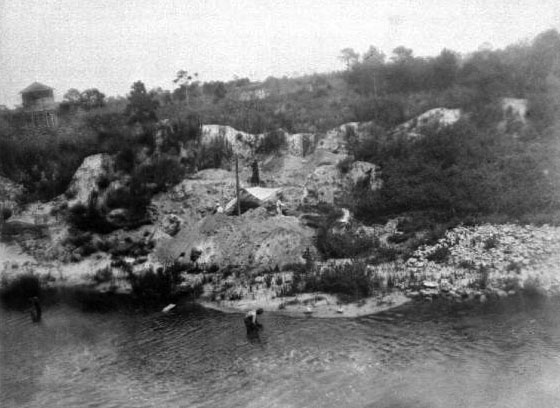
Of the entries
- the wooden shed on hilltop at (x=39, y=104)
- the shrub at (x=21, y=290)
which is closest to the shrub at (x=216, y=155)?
the shrub at (x=21, y=290)

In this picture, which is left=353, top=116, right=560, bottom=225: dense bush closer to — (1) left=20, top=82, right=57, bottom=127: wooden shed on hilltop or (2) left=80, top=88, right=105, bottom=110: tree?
(2) left=80, top=88, right=105, bottom=110: tree

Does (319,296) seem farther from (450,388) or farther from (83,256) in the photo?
(83,256)

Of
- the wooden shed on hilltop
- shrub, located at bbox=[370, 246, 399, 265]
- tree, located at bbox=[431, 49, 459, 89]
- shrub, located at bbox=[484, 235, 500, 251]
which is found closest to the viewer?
shrub, located at bbox=[484, 235, 500, 251]

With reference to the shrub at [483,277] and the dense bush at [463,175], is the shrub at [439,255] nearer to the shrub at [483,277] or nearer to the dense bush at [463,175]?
the shrub at [483,277]

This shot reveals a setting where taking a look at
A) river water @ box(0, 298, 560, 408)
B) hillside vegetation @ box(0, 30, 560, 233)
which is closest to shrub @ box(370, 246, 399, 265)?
hillside vegetation @ box(0, 30, 560, 233)

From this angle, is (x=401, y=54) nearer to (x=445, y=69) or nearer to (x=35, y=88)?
(x=445, y=69)

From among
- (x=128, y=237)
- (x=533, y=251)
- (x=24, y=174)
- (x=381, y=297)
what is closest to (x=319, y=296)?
(x=381, y=297)

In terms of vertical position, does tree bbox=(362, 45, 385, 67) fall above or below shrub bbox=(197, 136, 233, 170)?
above
